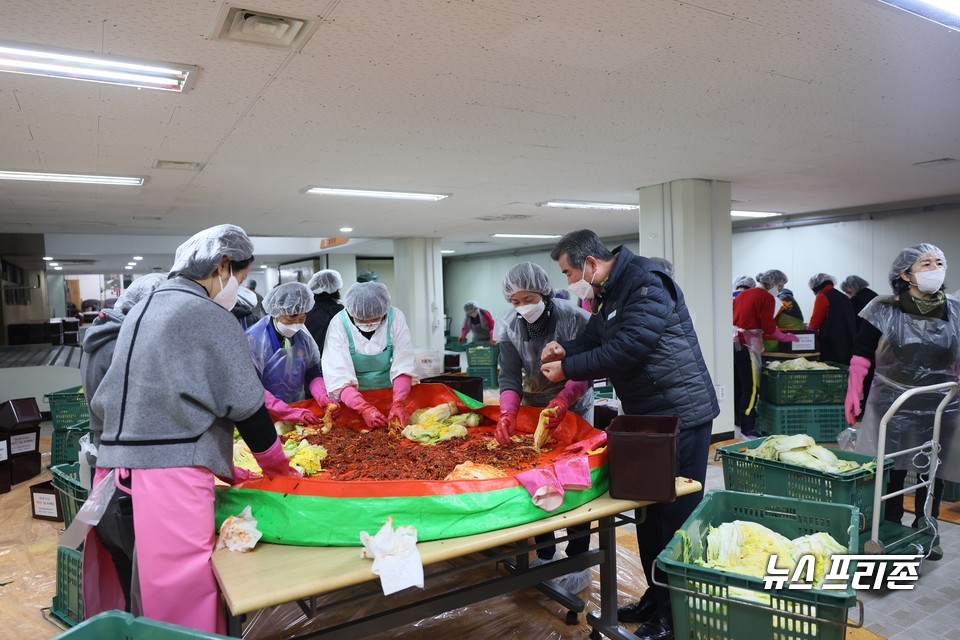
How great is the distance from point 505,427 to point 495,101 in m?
1.59

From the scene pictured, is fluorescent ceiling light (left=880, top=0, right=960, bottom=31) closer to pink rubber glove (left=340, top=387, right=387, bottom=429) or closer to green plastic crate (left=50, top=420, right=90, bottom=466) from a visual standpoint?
pink rubber glove (left=340, top=387, right=387, bottom=429)

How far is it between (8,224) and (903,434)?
8.79 metres

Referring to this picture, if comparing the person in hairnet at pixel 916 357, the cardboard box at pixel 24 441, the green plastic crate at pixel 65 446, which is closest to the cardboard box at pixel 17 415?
the cardboard box at pixel 24 441

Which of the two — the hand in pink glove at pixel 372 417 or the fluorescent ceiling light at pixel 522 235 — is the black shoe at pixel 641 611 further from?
the fluorescent ceiling light at pixel 522 235

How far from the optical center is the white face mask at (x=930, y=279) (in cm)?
309

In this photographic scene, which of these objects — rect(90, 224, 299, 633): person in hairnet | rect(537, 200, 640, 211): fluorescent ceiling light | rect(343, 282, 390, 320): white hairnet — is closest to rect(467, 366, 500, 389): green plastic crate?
rect(537, 200, 640, 211): fluorescent ceiling light

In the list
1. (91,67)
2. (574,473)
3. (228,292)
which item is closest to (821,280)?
(574,473)

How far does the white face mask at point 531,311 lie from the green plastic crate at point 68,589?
83.5 inches

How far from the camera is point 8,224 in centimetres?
712

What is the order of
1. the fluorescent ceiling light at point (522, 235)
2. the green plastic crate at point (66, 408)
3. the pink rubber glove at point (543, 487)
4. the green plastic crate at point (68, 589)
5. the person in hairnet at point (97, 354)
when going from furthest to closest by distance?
1. the fluorescent ceiling light at point (522, 235)
2. the green plastic crate at point (66, 408)
3. the green plastic crate at point (68, 589)
4. the person in hairnet at point (97, 354)
5. the pink rubber glove at point (543, 487)

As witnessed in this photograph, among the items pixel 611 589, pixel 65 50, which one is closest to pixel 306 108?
pixel 65 50

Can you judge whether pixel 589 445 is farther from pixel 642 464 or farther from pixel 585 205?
pixel 585 205

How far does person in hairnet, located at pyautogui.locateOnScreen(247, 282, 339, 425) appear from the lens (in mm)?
3281

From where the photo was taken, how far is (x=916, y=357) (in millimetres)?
3131
